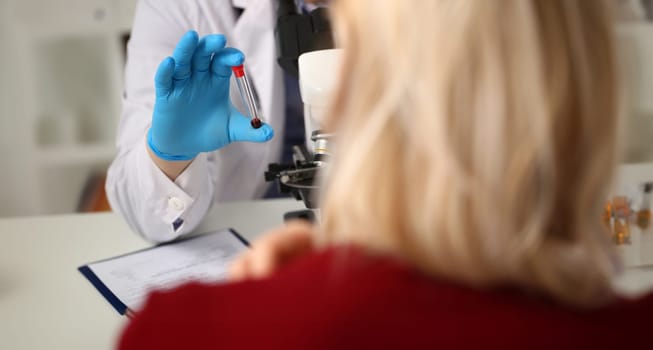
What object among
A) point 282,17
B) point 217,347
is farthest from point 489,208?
point 282,17

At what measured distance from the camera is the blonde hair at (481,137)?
355 mm

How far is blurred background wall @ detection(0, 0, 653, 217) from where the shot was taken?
1871 millimetres

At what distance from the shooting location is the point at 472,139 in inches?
14.3

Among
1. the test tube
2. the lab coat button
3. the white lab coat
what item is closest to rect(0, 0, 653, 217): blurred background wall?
the white lab coat

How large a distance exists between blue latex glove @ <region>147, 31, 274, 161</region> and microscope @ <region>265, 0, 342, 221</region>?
0.23 feet

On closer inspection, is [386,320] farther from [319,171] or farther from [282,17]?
[282,17]

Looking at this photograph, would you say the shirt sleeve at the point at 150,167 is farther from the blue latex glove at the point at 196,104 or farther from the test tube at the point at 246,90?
the test tube at the point at 246,90

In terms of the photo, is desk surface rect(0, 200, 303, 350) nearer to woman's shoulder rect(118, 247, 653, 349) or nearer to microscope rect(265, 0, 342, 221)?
microscope rect(265, 0, 342, 221)

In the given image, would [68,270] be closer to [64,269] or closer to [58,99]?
[64,269]

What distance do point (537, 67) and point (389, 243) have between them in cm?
14

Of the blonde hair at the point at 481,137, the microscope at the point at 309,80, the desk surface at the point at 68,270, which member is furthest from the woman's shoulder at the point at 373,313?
the microscope at the point at 309,80

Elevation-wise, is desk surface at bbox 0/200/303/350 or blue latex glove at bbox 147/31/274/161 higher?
blue latex glove at bbox 147/31/274/161

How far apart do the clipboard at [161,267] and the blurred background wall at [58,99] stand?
1116mm

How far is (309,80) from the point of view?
0.72m
